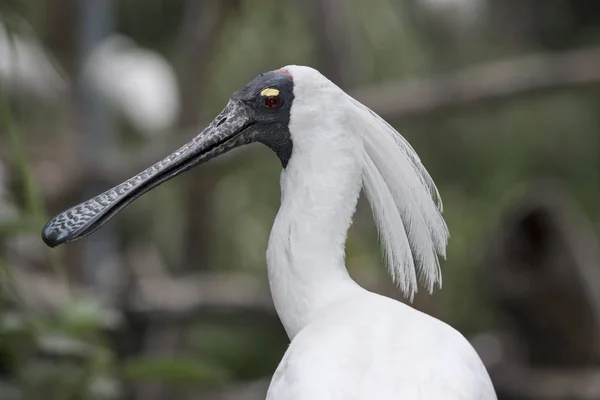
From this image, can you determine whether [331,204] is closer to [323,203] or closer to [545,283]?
[323,203]

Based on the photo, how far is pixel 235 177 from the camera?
9164 mm

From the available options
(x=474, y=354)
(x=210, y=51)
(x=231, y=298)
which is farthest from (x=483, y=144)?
(x=474, y=354)

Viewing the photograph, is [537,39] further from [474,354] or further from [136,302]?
[474,354]

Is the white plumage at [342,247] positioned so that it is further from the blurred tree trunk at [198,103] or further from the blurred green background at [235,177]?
the blurred tree trunk at [198,103]

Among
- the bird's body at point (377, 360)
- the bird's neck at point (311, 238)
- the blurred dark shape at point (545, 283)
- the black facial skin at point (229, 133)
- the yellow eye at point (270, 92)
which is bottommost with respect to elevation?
the blurred dark shape at point (545, 283)

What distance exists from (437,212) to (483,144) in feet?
22.3

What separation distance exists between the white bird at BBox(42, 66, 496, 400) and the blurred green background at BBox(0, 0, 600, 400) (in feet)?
1.67

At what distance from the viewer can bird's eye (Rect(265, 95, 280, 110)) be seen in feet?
7.00

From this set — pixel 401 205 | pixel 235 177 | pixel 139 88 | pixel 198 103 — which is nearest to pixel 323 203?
pixel 401 205

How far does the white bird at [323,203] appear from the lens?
2008 mm

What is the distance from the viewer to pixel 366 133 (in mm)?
2195

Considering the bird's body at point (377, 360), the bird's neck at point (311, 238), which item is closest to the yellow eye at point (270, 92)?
the bird's neck at point (311, 238)

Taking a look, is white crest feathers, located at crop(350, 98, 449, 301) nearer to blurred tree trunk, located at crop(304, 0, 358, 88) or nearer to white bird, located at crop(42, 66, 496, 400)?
white bird, located at crop(42, 66, 496, 400)

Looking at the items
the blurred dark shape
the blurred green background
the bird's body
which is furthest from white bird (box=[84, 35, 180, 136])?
the bird's body
